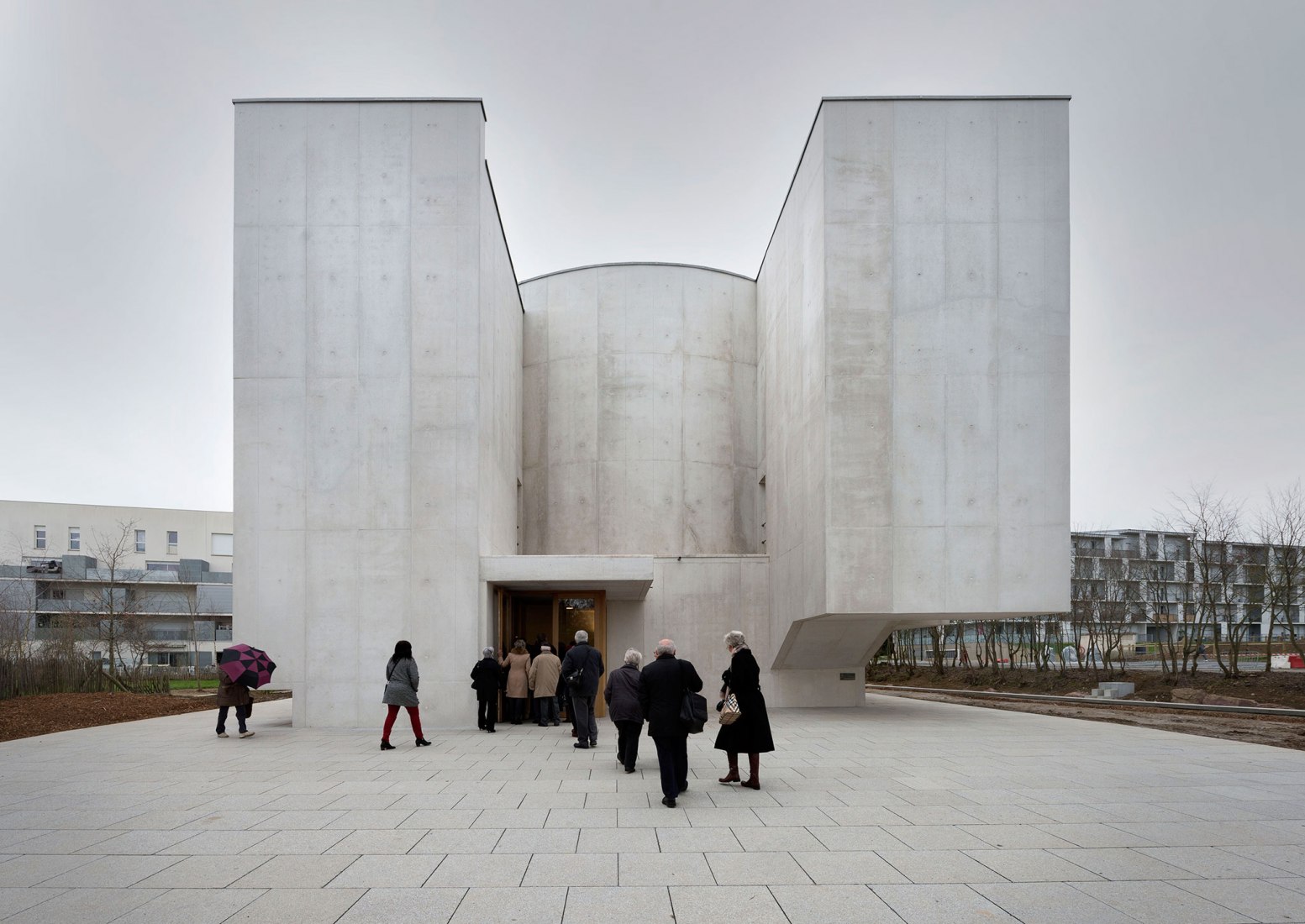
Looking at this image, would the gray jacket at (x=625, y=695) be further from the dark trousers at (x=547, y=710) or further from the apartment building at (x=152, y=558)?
the apartment building at (x=152, y=558)

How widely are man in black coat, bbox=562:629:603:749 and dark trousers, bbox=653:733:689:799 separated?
11.5 ft

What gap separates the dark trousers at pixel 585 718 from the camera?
12.6 m

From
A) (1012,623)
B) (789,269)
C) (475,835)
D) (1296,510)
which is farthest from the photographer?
(1012,623)

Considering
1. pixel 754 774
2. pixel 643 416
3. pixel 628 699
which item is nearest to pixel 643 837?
pixel 754 774

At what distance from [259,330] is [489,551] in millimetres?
6023

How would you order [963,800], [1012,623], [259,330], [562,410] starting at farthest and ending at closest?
[1012,623] → [562,410] → [259,330] → [963,800]

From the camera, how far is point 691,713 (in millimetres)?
8562

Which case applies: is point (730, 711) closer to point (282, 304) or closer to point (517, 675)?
point (517, 675)

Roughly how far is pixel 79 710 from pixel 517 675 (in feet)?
30.7

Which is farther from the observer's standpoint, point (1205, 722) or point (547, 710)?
point (1205, 722)

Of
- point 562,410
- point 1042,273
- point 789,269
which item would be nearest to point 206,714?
point 562,410

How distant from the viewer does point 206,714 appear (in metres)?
18.4

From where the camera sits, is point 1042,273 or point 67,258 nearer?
point 1042,273

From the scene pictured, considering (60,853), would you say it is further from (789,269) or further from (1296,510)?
(1296,510)
